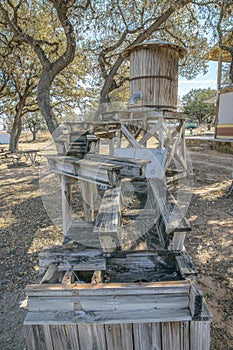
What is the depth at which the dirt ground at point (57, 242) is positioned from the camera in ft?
7.87

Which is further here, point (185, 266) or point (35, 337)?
point (185, 266)

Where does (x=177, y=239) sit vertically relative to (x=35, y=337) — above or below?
above

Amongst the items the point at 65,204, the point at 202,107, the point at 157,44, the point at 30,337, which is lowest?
the point at 30,337

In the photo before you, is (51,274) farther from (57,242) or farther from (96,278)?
(57,242)

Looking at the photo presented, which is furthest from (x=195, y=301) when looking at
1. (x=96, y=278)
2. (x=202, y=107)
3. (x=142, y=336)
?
(x=202, y=107)

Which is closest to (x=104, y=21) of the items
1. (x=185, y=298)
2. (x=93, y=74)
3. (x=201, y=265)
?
(x=93, y=74)

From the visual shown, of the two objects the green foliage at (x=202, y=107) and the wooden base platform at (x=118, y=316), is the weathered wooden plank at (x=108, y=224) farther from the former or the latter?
the green foliage at (x=202, y=107)

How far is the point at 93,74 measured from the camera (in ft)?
38.2

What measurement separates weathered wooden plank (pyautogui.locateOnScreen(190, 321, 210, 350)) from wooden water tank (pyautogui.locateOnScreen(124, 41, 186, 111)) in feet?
16.4

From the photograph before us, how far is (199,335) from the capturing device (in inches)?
57.4

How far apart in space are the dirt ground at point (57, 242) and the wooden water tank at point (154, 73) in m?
2.45

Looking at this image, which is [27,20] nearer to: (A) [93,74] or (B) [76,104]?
(A) [93,74]

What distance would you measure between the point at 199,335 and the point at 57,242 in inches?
113

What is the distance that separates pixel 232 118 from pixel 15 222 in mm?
12525
